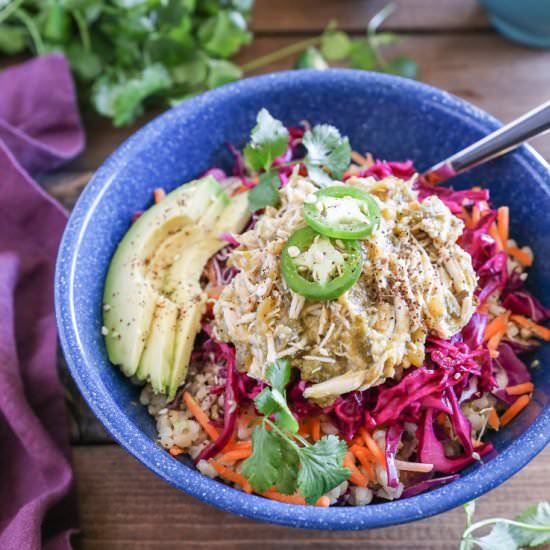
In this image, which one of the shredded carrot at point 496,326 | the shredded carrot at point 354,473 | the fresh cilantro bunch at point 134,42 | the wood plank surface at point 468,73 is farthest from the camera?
the wood plank surface at point 468,73

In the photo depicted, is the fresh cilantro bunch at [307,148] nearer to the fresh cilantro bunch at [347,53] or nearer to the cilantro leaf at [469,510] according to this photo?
the fresh cilantro bunch at [347,53]

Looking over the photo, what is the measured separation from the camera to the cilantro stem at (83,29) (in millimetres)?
3473

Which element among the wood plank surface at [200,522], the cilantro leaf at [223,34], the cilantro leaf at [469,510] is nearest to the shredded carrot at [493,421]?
the cilantro leaf at [469,510]

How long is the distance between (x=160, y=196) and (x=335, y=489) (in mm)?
1232

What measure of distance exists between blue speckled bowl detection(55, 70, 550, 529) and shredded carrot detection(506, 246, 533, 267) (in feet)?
0.10

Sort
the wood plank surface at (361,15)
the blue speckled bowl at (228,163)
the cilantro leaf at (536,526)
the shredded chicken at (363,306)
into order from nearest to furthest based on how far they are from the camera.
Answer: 1. the blue speckled bowl at (228,163)
2. the shredded chicken at (363,306)
3. the cilantro leaf at (536,526)
4. the wood plank surface at (361,15)

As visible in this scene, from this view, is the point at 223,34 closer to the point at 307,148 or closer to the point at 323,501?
the point at 307,148

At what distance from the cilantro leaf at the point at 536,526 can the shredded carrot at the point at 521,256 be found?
2.64 feet

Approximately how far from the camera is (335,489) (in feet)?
7.07

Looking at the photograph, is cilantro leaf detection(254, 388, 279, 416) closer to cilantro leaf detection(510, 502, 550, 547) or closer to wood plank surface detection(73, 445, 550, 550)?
wood plank surface detection(73, 445, 550, 550)

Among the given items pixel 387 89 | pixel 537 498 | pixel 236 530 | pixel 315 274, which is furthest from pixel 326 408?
pixel 387 89

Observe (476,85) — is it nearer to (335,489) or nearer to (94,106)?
(94,106)

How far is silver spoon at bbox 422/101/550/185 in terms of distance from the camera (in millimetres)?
2359

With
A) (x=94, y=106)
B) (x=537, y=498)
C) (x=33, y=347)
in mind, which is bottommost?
Result: (x=33, y=347)
